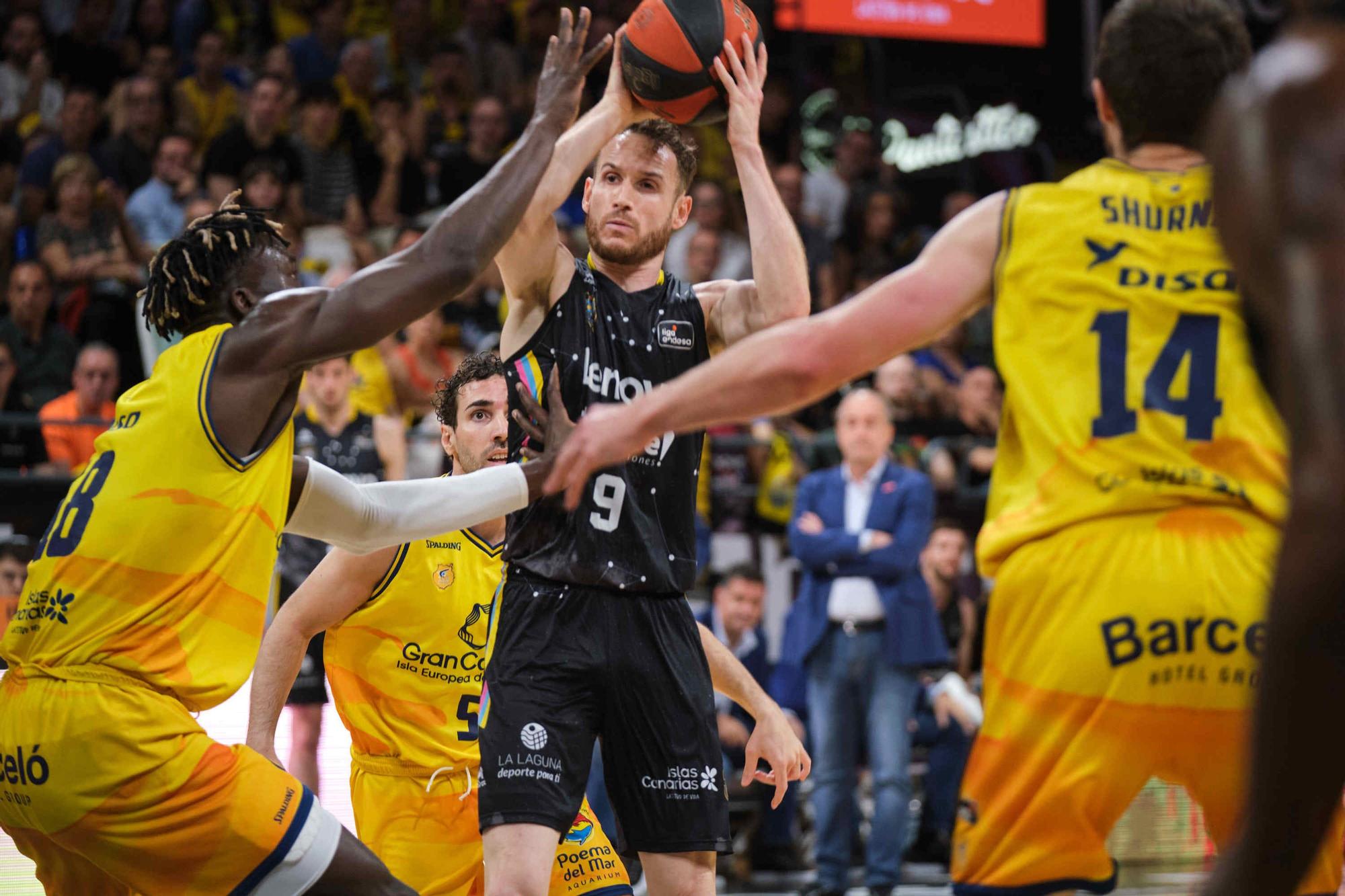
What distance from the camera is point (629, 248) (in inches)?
174

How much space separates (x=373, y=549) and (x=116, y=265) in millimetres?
6139

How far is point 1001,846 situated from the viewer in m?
2.81

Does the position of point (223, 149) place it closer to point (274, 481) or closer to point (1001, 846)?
point (274, 481)

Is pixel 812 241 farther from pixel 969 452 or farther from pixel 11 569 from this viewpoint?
pixel 11 569

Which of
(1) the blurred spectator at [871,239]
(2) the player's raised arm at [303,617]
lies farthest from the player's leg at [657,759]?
(1) the blurred spectator at [871,239]

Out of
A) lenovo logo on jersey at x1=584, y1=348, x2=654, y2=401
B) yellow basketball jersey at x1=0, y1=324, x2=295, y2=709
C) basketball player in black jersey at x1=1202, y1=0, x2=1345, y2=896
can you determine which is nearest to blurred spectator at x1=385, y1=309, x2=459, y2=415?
lenovo logo on jersey at x1=584, y1=348, x2=654, y2=401

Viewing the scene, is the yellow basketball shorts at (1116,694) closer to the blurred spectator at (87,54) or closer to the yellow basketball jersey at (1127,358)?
the yellow basketball jersey at (1127,358)

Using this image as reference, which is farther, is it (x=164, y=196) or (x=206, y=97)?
(x=206, y=97)

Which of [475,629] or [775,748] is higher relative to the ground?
[475,629]

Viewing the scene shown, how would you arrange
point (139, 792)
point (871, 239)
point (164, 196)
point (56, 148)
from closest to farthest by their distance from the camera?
point (139, 792) < point (164, 196) < point (56, 148) < point (871, 239)

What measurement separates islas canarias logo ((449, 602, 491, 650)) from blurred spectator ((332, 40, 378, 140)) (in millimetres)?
7097

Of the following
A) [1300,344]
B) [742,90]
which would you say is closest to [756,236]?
[742,90]

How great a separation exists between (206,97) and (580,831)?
8.11 meters

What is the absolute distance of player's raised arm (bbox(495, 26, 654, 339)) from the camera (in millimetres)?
4098
